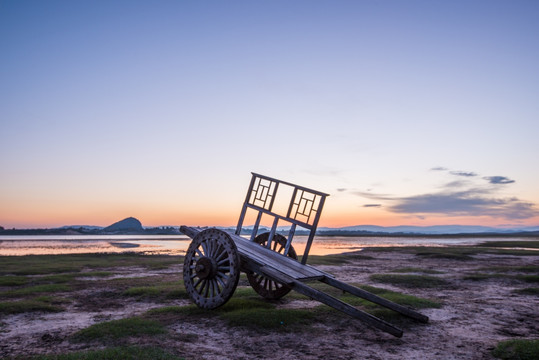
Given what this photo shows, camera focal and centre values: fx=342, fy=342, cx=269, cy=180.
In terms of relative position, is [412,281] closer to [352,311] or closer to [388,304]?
[388,304]

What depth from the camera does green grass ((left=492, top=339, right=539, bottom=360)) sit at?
560cm

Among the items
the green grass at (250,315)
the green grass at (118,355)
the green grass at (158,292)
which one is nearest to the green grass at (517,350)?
the green grass at (250,315)

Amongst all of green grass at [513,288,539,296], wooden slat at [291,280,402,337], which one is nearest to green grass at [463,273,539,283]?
green grass at [513,288,539,296]

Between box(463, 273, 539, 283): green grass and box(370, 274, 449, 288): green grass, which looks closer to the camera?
box(370, 274, 449, 288): green grass

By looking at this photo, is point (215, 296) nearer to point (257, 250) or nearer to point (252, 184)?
point (257, 250)

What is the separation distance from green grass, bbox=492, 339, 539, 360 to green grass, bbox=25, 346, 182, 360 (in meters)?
5.35

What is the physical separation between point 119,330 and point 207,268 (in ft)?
7.10

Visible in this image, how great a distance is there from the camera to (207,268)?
8016 mm

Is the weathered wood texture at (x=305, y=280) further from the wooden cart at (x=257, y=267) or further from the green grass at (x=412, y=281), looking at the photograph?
the green grass at (x=412, y=281)

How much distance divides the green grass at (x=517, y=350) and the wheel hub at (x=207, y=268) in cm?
565

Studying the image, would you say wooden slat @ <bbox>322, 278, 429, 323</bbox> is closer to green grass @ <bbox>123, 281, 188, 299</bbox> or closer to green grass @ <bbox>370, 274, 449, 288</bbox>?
green grass @ <bbox>123, 281, 188, 299</bbox>

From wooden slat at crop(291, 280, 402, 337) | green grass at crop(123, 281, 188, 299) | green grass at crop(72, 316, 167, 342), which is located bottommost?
green grass at crop(123, 281, 188, 299)

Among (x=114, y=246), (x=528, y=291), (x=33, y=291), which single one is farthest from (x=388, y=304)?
(x=114, y=246)

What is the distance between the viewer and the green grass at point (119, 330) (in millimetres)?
6469
